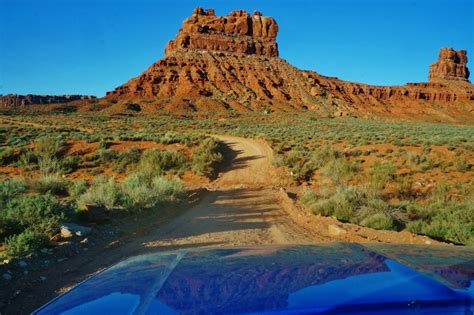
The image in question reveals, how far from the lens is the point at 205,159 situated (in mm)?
22703

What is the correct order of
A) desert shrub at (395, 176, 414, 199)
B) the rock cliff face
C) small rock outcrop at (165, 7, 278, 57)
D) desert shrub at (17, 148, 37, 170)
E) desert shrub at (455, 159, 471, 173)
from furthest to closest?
small rock outcrop at (165, 7, 278, 57), the rock cliff face, desert shrub at (17, 148, 37, 170), desert shrub at (455, 159, 471, 173), desert shrub at (395, 176, 414, 199)

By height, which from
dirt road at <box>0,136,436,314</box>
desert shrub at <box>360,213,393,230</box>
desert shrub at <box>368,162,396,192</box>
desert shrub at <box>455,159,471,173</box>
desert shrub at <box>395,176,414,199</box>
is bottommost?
dirt road at <box>0,136,436,314</box>

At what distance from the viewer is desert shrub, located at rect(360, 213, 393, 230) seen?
9.81 metres

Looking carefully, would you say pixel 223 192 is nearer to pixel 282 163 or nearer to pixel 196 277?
pixel 282 163

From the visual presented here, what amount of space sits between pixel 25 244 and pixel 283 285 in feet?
20.3

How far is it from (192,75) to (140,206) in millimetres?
87873

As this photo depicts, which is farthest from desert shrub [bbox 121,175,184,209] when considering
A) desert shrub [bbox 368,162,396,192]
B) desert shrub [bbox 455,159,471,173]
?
desert shrub [bbox 455,159,471,173]

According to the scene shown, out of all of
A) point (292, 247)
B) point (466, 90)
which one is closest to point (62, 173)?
point (292, 247)

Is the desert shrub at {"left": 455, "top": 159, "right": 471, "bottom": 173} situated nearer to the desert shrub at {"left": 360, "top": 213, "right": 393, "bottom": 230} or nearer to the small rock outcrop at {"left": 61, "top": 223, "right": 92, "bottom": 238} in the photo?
the desert shrub at {"left": 360, "top": 213, "right": 393, "bottom": 230}

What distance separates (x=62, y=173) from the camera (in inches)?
812

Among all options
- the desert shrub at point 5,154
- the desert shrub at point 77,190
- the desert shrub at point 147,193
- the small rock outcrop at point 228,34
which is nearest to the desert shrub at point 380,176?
the desert shrub at point 147,193

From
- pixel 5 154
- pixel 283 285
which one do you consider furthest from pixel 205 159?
pixel 283 285

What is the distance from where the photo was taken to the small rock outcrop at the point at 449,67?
462ft

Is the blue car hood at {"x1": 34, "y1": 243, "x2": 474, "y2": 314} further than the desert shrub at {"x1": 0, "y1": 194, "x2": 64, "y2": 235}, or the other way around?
the desert shrub at {"x1": 0, "y1": 194, "x2": 64, "y2": 235}
